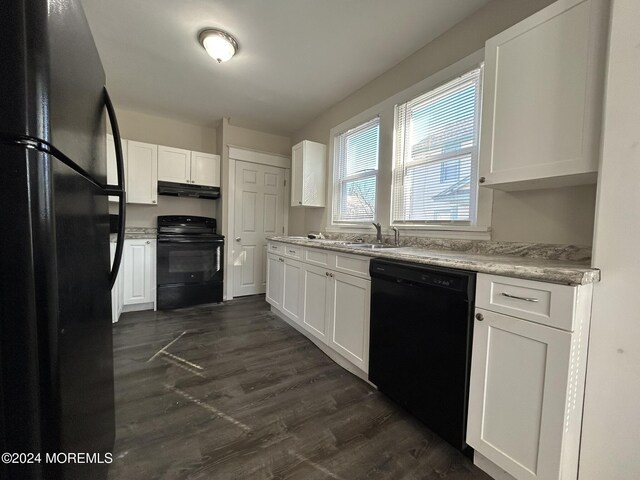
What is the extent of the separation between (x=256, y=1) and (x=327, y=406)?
2742 mm

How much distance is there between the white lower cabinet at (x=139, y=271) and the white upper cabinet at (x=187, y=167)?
99cm

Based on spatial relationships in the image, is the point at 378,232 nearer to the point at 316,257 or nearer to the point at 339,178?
the point at 316,257

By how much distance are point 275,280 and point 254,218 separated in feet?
4.69

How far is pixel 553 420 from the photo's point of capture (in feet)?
3.26

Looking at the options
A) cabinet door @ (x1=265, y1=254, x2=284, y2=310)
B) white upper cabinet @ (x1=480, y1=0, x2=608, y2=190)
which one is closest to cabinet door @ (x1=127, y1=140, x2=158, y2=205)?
cabinet door @ (x1=265, y1=254, x2=284, y2=310)

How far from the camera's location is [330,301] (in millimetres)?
2232

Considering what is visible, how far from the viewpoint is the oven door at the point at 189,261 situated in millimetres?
3475

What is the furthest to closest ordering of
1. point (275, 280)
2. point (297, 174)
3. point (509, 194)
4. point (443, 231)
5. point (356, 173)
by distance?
point (297, 174) < point (275, 280) < point (356, 173) < point (443, 231) < point (509, 194)

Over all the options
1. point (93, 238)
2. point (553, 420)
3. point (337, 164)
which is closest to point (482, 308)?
point (553, 420)

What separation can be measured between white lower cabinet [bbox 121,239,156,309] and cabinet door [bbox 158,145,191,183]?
958mm

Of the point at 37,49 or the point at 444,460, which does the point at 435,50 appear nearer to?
the point at 37,49

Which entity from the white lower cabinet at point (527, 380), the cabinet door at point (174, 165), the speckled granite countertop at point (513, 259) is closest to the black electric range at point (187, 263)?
the cabinet door at point (174, 165)

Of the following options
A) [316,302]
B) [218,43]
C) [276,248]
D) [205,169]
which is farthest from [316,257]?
[205,169]

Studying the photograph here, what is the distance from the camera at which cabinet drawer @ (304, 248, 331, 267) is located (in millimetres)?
2320
